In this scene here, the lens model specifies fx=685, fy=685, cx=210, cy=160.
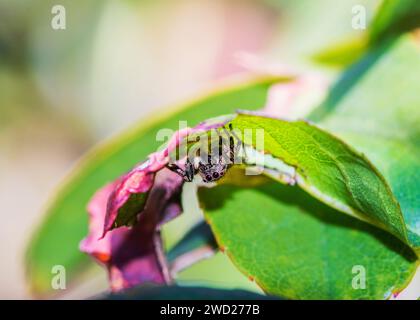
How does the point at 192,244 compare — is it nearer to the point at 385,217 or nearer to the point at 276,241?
the point at 276,241

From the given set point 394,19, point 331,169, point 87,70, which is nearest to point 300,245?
point 331,169

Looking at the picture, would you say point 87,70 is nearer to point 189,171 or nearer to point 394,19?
point 394,19

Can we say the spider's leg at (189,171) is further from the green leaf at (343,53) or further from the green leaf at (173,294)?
the green leaf at (343,53)

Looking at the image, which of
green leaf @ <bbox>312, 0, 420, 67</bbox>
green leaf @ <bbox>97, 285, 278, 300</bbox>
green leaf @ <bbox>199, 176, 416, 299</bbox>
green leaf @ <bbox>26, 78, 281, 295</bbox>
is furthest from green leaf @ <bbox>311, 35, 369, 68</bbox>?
green leaf @ <bbox>97, 285, 278, 300</bbox>

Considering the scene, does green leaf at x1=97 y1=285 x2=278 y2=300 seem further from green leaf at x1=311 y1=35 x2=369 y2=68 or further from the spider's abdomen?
green leaf at x1=311 y1=35 x2=369 y2=68

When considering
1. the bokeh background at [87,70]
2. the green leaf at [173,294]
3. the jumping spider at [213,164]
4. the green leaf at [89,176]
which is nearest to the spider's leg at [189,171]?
the jumping spider at [213,164]
